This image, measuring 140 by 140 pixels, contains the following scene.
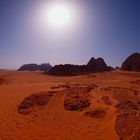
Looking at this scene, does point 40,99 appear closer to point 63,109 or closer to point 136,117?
point 63,109

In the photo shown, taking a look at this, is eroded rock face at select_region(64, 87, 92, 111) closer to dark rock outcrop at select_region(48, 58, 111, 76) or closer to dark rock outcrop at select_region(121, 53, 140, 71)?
dark rock outcrop at select_region(48, 58, 111, 76)

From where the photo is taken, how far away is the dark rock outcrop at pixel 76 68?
3778 centimetres

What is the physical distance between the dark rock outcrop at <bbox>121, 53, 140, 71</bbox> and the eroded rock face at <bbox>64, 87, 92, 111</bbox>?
3489cm

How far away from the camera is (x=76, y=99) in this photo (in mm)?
11844

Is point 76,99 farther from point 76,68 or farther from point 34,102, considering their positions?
point 76,68

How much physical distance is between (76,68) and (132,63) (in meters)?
13.9

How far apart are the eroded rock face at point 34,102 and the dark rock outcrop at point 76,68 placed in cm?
2405

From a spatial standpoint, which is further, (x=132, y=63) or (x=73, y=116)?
(x=132, y=63)

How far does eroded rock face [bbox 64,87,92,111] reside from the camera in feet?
36.5

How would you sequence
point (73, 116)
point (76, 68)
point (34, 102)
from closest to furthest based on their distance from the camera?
point (73, 116), point (34, 102), point (76, 68)

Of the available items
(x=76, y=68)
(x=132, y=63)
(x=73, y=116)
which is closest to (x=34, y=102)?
(x=73, y=116)

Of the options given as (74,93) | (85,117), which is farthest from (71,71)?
(85,117)

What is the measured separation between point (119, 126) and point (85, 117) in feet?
5.97

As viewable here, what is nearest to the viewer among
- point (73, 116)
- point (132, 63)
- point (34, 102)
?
point (73, 116)
